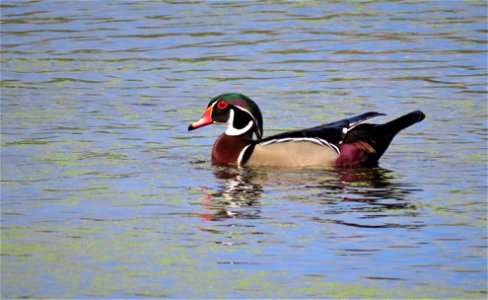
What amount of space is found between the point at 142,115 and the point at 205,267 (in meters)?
7.81

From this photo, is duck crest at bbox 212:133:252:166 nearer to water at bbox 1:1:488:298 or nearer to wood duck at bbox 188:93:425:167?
wood duck at bbox 188:93:425:167

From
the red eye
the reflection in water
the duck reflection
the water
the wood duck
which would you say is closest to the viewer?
the water

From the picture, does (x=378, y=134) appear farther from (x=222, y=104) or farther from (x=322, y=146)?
(x=222, y=104)

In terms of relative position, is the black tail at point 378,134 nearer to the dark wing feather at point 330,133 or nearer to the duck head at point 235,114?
the dark wing feather at point 330,133

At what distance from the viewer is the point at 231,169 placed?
15.3 metres

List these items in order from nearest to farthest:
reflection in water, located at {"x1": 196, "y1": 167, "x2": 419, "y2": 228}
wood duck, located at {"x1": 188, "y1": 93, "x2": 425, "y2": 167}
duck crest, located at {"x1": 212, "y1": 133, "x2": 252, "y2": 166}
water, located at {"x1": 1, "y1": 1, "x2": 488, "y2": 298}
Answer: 1. water, located at {"x1": 1, "y1": 1, "x2": 488, "y2": 298}
2. reflection in water, located at {"x1": 196, "y1": 167, "x2": 419, "y2": 228}
3. wood duck, located at {"x1": 188, "y1": 93, "x2": 425, "y2": 167}
4. duck crest, located at {"x1": 212, "y1": 133, "x2": 252, "y2": 166}

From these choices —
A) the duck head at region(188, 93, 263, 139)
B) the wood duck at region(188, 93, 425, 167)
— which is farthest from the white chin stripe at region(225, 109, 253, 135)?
the wood duck at region(188, 93, 425, 167)

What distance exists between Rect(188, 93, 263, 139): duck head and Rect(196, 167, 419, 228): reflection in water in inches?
34.5

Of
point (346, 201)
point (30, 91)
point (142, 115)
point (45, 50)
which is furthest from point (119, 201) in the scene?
point (45, 50)

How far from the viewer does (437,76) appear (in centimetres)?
2044

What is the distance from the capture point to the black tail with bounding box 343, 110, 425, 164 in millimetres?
15353

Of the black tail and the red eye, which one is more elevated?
the red eye

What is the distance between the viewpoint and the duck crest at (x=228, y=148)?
1552 centimetres

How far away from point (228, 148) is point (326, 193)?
225 cm
